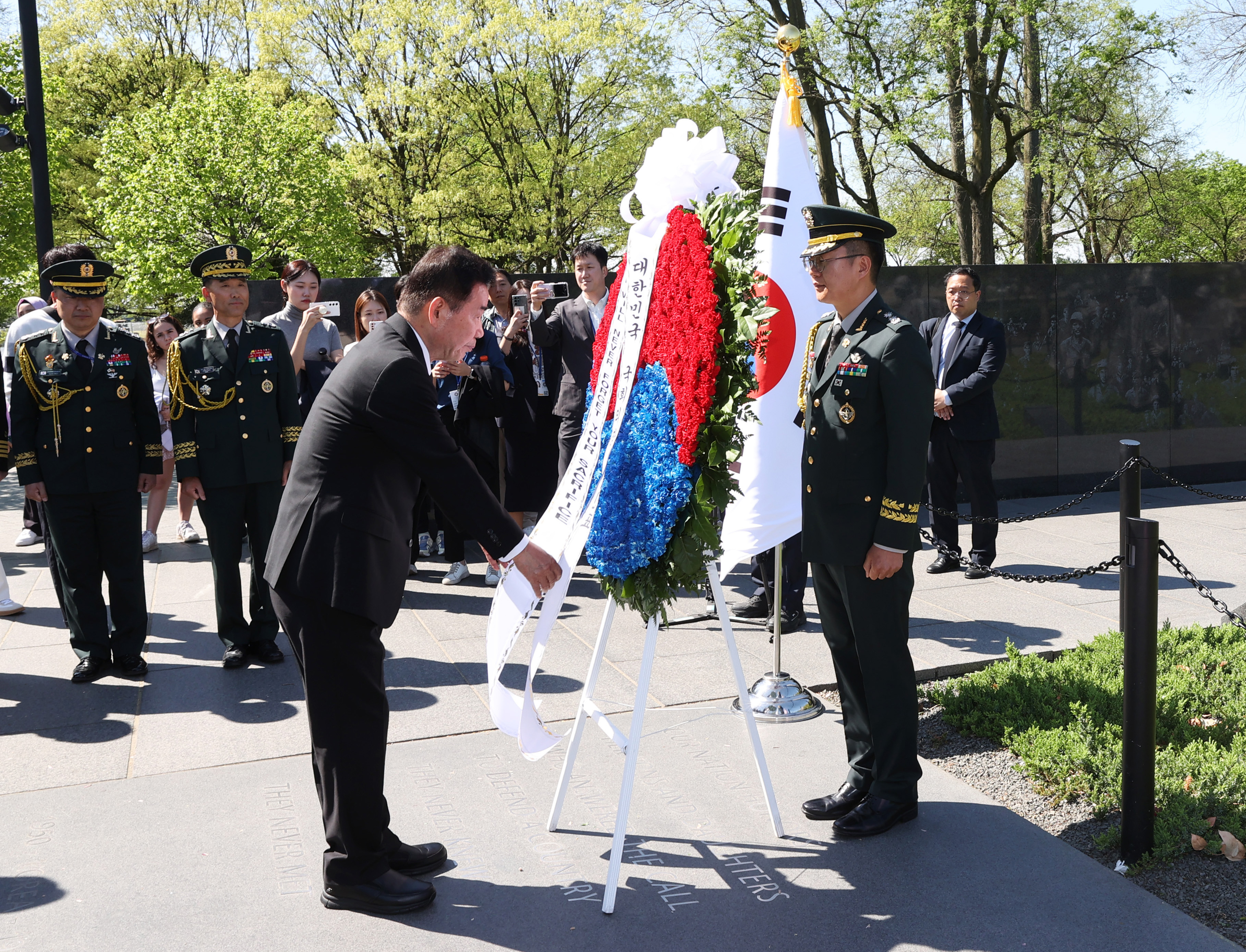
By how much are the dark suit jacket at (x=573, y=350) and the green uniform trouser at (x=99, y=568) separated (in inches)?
113

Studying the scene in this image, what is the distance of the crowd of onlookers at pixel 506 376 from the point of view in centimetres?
726

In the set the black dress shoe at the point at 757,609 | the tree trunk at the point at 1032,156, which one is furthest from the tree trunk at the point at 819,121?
the black dress shoe at the point at 757,609

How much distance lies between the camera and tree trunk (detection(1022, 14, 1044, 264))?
1848 cm

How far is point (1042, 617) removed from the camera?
654 cm

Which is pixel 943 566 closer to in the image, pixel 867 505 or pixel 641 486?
pixel 867 505

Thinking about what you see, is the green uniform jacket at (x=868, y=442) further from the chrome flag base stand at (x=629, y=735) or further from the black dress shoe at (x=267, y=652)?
the black dress shoe at (x=267, y=652)

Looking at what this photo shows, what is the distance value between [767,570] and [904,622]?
2.67m

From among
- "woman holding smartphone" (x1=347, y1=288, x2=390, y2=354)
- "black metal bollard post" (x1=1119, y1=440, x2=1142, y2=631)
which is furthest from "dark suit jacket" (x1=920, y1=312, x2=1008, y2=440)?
"woman holding smartphone" (x1=347, y1=288, x2=390, y2=354)

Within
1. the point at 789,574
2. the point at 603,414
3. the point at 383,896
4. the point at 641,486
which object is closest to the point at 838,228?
the point at 603,414

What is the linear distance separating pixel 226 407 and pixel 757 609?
3.42m

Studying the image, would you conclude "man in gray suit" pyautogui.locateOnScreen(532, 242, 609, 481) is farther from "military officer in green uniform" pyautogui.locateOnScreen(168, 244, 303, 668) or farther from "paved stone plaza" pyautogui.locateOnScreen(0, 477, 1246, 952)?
"military officer in green uniform" pyautogui.locateOnScreen(168, 244, 303, 668)

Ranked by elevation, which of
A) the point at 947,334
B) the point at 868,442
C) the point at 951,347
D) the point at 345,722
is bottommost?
the point at 345,722

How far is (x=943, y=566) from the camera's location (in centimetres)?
798

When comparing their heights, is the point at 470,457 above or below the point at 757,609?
above
